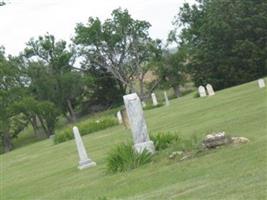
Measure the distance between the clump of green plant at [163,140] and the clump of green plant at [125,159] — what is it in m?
0.84

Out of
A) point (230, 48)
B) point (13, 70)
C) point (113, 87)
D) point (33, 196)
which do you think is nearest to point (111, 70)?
point (113, 87)

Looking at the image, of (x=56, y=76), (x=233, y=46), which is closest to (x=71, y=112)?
(x=56, y=76)

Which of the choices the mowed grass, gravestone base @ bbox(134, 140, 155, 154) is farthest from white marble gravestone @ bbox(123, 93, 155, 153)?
the mowed grass

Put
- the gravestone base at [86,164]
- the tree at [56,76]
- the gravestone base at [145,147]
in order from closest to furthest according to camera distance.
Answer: the gravestone base at [145,147], the gravestone base at [86,164], the tree at [56,76]

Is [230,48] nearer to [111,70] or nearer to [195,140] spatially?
[111,70]

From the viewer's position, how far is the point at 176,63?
74125 millimetres

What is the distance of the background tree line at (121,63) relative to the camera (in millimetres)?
54406

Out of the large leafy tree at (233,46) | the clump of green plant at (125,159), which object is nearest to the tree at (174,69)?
the large leafy tree at (233,46)

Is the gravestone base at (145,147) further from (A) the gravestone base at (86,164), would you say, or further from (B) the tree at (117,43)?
(B) the tree at (117,43)

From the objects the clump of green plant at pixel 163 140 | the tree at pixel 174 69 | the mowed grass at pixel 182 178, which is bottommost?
the mowed grass at pixel 182 178

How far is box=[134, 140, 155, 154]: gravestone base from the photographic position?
14716 millimetres

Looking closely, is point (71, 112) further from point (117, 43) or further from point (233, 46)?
point (233, 46)

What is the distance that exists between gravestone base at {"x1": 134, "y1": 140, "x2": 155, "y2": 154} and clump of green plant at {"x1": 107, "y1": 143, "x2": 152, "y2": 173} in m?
0.12

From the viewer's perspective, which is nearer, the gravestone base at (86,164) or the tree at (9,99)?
the gravestone base at (86,164)
